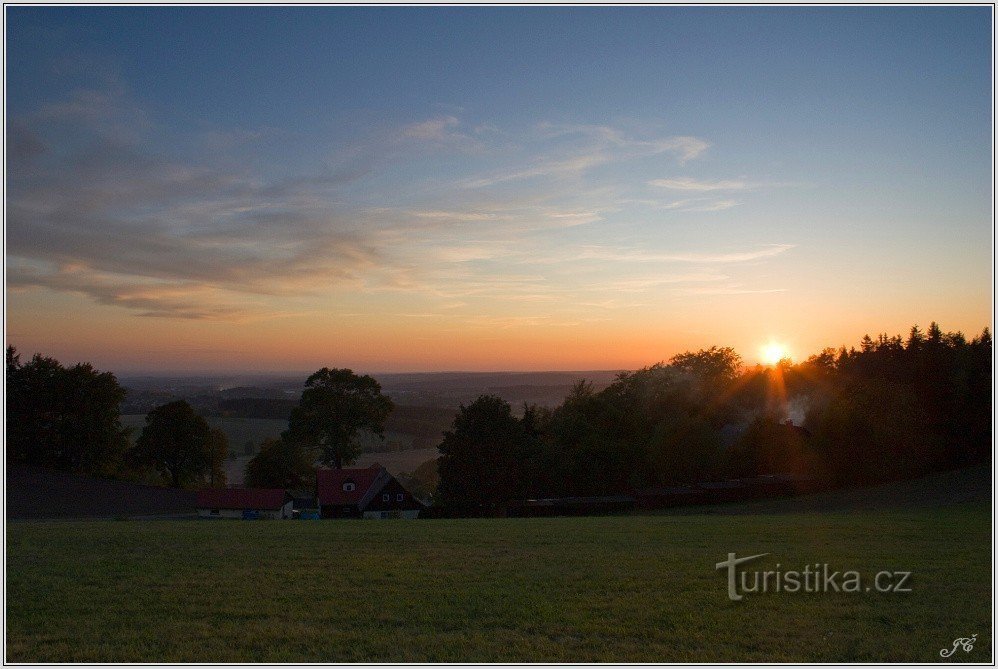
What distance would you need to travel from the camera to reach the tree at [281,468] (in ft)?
125

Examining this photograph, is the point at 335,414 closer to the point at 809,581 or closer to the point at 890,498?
the point at 890,498

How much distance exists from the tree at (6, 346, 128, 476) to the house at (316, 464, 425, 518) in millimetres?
13912

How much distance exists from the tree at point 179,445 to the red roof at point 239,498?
465 inches

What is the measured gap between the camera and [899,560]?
1047 centimetres

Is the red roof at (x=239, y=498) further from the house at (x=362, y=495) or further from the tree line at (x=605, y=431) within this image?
the tree line at (x=605, y=431)

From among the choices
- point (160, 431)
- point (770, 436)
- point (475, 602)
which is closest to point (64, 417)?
point (160, 431)

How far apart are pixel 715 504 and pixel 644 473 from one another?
5.84 metres

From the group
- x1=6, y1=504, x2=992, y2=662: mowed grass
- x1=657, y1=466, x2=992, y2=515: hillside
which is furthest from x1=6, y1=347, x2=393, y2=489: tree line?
x1=6, y1=504, x2=992, y2=662: mowed grass

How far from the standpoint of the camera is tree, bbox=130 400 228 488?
38781 millimetres

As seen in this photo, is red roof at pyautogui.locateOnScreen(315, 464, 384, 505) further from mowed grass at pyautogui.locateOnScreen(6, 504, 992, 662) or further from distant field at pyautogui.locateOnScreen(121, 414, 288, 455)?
mowed grass at pyautogui.locateOnScreen(6, 504, 992, 662)

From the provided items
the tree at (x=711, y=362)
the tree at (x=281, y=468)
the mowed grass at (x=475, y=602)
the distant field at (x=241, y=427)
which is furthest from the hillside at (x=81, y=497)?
the tree at (x=711, y=362)

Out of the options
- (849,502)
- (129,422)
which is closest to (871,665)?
(849,502)

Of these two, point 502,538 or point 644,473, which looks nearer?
point 502,538

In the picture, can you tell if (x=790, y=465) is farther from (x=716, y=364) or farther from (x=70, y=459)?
(x=70, y=459)
